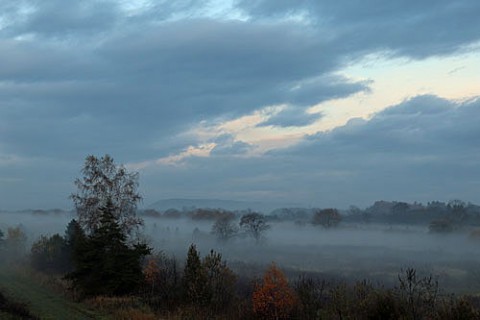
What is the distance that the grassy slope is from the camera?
29.1 meters

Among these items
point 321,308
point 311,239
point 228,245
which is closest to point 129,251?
point 321,308

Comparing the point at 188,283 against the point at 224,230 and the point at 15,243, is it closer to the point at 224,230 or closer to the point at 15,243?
the point at 15,243

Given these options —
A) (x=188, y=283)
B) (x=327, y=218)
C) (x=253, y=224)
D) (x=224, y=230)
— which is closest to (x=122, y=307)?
(x=188, y=283)

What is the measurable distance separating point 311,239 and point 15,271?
11310 centimetres

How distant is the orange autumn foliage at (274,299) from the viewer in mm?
27734

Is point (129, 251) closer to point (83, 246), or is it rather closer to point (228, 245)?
point (83, 246)

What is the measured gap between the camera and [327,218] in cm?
15362

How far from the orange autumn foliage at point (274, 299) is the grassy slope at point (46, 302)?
9.75m

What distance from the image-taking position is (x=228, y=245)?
117m

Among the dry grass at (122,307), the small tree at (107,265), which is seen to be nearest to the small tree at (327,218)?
the small tree at (107,265)

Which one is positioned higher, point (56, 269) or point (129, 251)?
point (129, 251)

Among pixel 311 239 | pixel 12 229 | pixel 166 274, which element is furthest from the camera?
pixel 311 239

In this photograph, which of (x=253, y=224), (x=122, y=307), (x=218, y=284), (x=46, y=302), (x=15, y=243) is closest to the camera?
(x=122, y=307)

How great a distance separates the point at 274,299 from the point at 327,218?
129 metres
